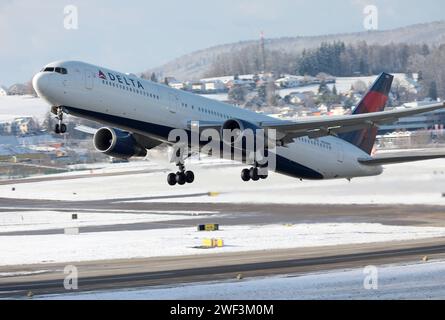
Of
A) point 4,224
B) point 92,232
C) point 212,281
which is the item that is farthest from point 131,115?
point 4,224

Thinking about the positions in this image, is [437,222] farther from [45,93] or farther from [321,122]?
[45,93]

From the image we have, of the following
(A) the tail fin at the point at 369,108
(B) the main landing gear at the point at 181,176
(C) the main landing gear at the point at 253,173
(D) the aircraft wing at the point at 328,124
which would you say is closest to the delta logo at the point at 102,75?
(B) the main landing gear at the point at 181,176

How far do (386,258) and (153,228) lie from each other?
29.9 meters

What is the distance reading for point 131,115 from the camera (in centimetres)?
5438

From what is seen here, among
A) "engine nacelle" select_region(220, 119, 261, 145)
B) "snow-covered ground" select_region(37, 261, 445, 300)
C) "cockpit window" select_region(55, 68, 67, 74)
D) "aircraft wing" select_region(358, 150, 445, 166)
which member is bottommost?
"snow-covered ground" select_region(37, 261, 445, 300)

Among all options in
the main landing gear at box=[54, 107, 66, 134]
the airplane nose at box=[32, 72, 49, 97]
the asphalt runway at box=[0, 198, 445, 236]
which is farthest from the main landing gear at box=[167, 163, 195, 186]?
the asphalt runway at box=[0, 198, 445, 236]

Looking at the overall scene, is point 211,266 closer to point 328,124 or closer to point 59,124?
point 328,124

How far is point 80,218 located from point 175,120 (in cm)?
4114

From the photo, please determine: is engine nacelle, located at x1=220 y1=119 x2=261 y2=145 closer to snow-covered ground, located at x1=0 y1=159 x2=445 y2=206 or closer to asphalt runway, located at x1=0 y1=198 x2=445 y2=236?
asphalt runway, located at x1=0 y1=198 x2=445 y2=236

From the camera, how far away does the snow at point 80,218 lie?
8981cm

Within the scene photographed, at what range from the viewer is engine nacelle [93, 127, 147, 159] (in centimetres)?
5922

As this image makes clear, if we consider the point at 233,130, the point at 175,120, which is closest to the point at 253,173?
the point at 233,130

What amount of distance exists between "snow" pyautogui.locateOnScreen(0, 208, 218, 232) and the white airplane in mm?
26280

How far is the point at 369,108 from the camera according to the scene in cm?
7288
